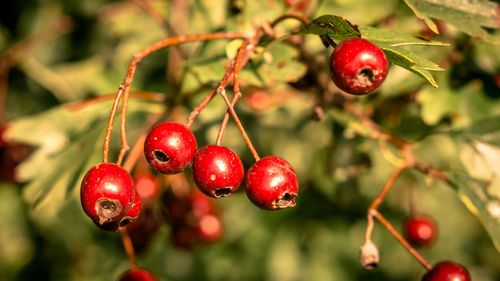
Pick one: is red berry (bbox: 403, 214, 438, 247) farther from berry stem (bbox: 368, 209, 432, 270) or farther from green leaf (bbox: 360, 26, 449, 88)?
green leaf (bbox: 360, 26, 449, 88)

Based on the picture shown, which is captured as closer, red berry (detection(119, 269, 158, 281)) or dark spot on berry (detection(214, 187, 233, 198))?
dark spot on berry (detection(214, 187, 233, 198))

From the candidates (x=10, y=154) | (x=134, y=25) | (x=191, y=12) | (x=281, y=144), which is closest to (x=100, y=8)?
(x=134, y=25)

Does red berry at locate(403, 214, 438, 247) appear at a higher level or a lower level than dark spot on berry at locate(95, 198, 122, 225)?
lower

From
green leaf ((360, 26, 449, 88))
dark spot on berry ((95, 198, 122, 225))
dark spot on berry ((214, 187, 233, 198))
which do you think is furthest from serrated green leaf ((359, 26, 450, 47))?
dark spot on berry ((95, 198, 122, 225))

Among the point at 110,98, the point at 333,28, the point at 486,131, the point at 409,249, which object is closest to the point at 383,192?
the point at 409,249

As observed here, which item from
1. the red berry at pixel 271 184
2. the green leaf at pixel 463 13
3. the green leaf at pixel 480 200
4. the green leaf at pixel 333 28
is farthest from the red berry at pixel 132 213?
the green leaf at pixel 480 200

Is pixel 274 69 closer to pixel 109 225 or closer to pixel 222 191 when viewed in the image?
pixel 222 191

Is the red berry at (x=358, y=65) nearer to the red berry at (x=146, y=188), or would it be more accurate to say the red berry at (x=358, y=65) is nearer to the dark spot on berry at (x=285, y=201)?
the dark spot on berry at (x=285, y=201)
